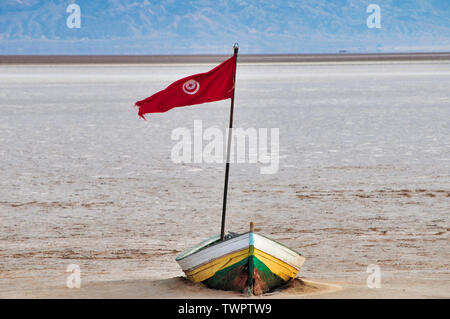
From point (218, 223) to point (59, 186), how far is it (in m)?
3.65

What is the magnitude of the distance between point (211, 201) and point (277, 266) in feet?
15.5

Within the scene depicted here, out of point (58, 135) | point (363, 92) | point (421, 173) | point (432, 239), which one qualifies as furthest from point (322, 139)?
point (363, 92)

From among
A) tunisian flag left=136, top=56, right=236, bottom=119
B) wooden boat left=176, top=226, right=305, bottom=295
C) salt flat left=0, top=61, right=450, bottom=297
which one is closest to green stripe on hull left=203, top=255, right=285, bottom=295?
wooden boat left=176, top=226, right=305, bottom=295

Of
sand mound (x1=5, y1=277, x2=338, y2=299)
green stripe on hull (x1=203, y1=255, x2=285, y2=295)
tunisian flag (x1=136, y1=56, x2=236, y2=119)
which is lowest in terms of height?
sand mound (x1=5, y1=277, x2=338, y2=299)

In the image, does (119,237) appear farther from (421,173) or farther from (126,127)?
(126,127)

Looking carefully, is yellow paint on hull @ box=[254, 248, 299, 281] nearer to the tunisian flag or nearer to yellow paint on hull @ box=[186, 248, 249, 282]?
yellow paint on hull @ box=[186, 248, 249, 282]

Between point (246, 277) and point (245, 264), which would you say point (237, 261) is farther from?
point (246, 277)

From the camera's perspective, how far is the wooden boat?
6359 mm

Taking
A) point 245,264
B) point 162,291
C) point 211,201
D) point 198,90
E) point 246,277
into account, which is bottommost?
point 162,291

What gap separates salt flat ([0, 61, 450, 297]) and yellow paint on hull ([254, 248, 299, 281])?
0.77 meters

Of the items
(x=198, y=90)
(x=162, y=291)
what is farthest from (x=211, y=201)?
(x=198, y=90)

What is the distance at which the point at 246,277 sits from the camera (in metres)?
6.46

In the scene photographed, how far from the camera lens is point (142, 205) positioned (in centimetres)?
1098

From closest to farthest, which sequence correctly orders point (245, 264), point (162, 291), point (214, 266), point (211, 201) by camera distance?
point (245, 264) → point (214, 266) → point (162, 291) → point (211, 201)
